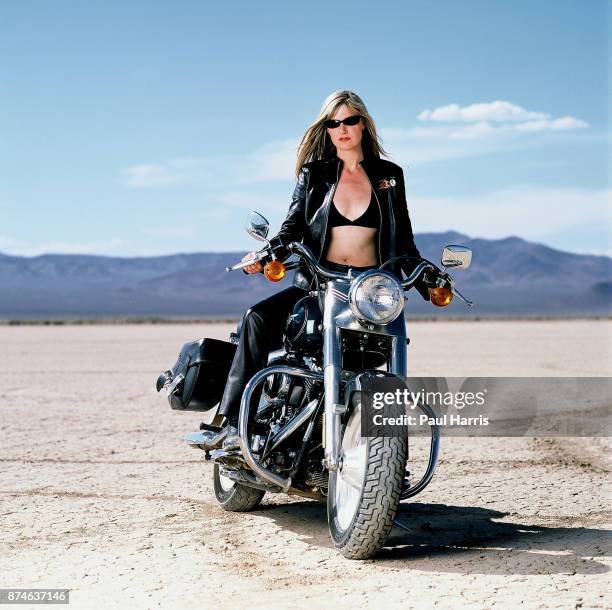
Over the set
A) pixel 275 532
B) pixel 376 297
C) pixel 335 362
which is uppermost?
pixel 376 297

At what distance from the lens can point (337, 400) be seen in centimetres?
523

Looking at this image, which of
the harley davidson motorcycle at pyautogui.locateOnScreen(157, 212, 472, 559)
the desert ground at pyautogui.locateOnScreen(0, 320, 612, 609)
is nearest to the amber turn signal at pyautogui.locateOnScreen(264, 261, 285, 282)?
the harley davidson motorcycle at pyautogui.locateOnScreen(157, 212, 472, 559)

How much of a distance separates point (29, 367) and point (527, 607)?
1811 centimetres

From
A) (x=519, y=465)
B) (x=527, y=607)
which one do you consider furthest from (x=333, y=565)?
(x=519, y=465)

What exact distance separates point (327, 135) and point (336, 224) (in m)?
0.65

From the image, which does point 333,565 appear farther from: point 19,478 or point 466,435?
point 466,435

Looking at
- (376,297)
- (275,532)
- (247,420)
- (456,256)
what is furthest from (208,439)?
(456,256)

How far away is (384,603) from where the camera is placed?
182 inches

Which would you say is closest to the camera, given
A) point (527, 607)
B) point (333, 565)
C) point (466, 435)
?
point (527, 607)

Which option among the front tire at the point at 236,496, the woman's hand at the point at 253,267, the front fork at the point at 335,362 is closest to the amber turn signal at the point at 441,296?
the front fork at the point at 335,362

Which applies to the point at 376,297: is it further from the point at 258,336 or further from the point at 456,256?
the point at 258,336

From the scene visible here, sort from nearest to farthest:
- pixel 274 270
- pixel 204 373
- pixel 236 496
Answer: pixel 274 270, pixel 204 373, pixel 236 496

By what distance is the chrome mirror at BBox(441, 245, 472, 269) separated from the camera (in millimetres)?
5570

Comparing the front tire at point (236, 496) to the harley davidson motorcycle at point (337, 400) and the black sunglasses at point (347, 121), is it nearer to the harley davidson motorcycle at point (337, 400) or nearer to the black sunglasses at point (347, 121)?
the harley davidson motorcycle at point (337, 400)
